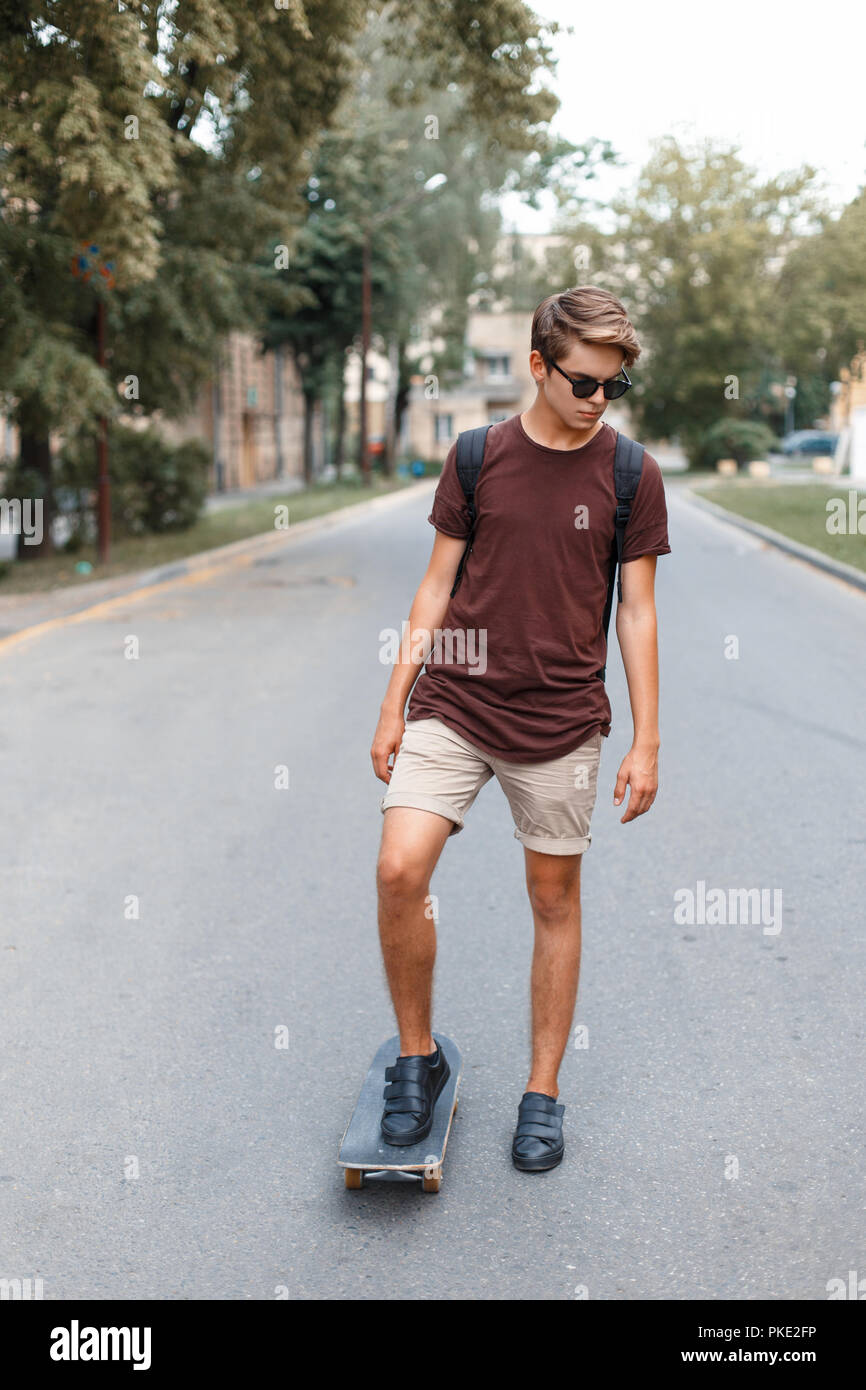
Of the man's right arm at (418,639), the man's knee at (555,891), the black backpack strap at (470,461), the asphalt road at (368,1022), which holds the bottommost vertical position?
the asphalt road at (368,1022)

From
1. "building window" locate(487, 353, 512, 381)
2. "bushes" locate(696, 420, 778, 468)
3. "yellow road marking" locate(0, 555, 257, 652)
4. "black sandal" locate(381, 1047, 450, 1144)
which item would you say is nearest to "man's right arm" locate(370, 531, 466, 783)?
"black sandal" locate(381, 1047, 450, 1144)

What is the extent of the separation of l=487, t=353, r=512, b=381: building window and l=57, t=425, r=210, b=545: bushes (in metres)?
54.6

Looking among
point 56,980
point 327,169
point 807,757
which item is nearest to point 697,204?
point 327,169

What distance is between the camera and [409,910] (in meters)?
3.22

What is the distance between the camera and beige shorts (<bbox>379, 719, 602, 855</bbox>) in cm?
328

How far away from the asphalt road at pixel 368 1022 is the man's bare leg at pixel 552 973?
21 cm

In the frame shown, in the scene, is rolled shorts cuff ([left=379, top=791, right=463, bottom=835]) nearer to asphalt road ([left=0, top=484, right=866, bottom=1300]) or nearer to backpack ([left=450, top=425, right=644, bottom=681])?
Answer: backpack ([left=450, top=425, right=644, bottom=681])

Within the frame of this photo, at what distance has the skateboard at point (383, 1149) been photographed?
3.16 m

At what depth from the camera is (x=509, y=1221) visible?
3.10 m

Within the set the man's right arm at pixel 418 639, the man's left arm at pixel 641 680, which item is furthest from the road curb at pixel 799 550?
the man's right arm at pixel 418 639

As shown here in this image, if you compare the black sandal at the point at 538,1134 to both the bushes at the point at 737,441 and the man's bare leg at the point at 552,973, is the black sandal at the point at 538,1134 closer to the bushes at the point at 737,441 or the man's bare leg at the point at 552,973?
the man's bare leg at the point at 552,973

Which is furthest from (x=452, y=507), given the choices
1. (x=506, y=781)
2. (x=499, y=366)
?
(x=499, y=366)

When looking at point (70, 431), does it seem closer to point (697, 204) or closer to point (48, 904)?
point (48, 904)
